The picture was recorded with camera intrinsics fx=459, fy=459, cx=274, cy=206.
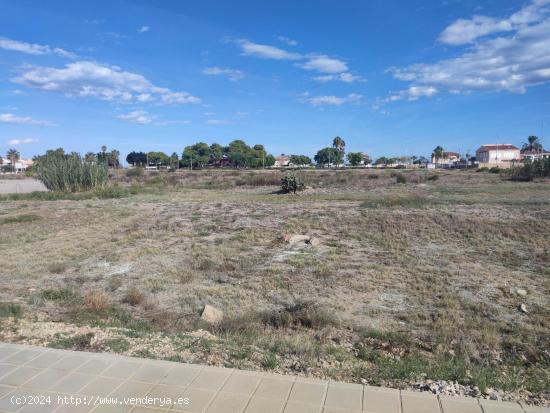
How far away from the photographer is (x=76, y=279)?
27.4ft

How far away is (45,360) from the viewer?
370 cm

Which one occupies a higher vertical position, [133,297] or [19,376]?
[19,376]

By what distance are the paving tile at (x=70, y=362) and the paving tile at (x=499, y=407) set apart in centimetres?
296

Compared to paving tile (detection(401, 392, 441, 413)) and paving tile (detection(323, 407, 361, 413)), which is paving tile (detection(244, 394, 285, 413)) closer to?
paving tile (detection(323, 407, 361, 413))

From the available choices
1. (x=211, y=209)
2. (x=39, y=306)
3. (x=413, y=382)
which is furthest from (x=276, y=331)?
(x=211, y=209)

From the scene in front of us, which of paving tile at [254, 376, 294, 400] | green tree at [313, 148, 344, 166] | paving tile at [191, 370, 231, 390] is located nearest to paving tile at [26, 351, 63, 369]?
paving tile at [191, 370, 231, 390]

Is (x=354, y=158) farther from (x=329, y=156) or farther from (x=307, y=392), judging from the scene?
(x=307, y=392)

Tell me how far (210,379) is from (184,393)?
26 centimetres

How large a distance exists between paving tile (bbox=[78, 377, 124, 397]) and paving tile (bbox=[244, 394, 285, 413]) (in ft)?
3.24

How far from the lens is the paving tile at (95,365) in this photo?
137 inches

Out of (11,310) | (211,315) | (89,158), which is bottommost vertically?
(211,315)

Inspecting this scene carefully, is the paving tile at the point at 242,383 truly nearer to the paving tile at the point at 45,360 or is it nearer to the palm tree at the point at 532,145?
the paving tile at the point at 45,360

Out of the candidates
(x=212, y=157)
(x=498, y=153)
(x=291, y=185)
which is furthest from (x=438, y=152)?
(x=291, y=185)

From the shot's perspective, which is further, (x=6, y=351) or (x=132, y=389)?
(x=6, y=351)
